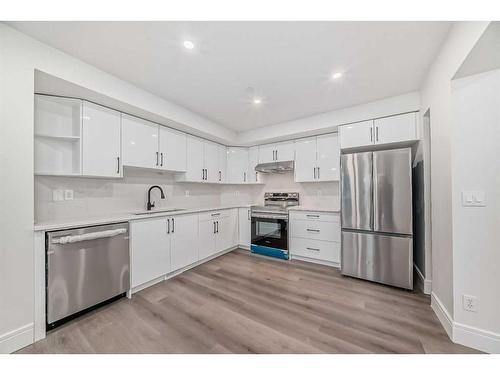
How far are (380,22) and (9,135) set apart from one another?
288 cm

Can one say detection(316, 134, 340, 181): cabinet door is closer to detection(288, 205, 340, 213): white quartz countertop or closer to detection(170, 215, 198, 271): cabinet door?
detection(288, 205, 340, 213): white quartz countertop

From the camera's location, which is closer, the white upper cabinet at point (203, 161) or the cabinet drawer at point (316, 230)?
the cabinet drawer at point (316, 230)

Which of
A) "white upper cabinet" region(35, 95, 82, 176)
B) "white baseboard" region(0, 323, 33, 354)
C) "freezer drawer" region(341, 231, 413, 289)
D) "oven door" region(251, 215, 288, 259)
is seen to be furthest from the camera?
"oven door" region(251, 215, 288, 259)

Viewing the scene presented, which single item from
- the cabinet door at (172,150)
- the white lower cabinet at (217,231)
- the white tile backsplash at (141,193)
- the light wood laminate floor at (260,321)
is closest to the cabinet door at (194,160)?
the cabinet door at (172,150)

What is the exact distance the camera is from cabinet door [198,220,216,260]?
3123mm

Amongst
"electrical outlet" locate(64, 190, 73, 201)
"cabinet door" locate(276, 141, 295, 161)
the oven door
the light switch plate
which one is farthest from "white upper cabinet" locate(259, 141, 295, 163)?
"electrical outlet" locate(64, 190, 73, 201)

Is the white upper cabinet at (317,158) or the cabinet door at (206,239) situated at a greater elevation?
the white upper cabinet at (317,158)

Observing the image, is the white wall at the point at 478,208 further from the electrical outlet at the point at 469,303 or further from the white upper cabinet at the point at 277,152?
the white upper cabinet at the point at 277,152

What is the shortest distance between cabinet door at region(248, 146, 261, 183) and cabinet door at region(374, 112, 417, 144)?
6.99 feet

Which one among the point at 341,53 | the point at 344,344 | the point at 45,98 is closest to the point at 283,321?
the point at 344,344

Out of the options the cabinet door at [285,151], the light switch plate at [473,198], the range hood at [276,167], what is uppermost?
the cabinet door at [285,151]

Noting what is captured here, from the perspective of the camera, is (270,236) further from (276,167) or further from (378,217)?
(378,217)

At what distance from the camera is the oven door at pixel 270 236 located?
338 cm

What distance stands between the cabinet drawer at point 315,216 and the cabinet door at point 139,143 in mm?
2361
